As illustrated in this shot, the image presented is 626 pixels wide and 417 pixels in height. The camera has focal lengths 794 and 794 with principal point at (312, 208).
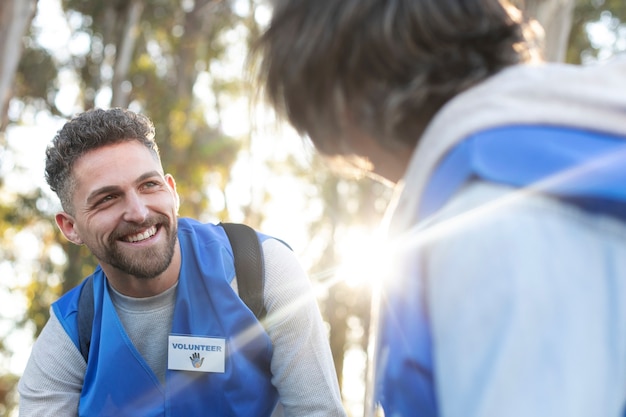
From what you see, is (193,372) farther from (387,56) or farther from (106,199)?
(387,56)

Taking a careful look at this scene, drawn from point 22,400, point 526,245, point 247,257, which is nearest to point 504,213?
point 526,245

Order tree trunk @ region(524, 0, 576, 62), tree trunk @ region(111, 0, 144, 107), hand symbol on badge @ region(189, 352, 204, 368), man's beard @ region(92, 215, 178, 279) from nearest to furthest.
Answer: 1. hand symbol on badge @ region(189, 352, 204, 368)
2. man's beard @ region(92, 215, 178, 279)
3. tree trunk @ region(524, 0, 576, 62)
4. tree trunk @ region(111, 0, 144, 107)

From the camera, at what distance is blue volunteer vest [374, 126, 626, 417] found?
0.94 metres

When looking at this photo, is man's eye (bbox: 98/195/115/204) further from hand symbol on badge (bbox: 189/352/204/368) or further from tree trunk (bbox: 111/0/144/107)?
tree trunk (bbox: 111/0/144/107)

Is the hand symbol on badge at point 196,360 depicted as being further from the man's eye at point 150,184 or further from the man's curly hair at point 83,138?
the man's curly hair at point 83,138

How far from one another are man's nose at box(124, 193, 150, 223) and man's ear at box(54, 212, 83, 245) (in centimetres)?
35

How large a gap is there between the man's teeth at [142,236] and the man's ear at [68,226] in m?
0.33

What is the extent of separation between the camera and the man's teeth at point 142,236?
272 cm

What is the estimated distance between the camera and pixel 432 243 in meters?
1.01

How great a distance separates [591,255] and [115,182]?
2.11 m

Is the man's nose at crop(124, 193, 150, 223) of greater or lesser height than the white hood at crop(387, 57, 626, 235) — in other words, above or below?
below

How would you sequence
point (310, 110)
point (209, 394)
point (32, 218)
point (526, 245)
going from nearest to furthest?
point (526, 245)
point (310, 110)
point (209, 394)
point (32, 218)

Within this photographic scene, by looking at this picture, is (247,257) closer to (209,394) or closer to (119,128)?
(209,394)

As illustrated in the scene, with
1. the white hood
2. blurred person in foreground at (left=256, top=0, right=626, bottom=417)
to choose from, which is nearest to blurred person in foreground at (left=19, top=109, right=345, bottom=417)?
blurred person in foreground at (left=256, top=0, right=626, bottom=417)
